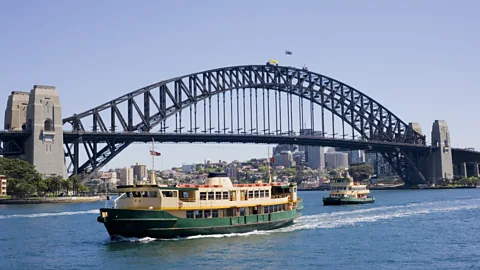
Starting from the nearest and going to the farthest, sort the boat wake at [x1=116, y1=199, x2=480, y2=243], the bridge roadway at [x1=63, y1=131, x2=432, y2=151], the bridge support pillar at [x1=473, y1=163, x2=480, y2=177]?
the boat wake at [x1=116, y1=199, x2=480, y2=243]
the bridge roadway at [x1=63, y1=131, x2=432, y2=151]
the bridge support pillar at [x1=473, y1=163, x2=480, y2=177]

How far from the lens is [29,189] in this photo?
8662 cm

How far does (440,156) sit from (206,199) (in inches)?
4474

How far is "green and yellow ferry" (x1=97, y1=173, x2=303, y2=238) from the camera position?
38844 millimetres

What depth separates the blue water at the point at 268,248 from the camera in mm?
32312

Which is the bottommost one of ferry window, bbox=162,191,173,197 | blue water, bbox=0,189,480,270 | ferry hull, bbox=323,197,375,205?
blue water, bbox=0,189,480,270

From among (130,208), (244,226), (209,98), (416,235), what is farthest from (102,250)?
(209,98)

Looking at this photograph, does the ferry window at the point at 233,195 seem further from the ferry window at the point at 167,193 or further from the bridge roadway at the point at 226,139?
the bridge roadway at the point at 226,139

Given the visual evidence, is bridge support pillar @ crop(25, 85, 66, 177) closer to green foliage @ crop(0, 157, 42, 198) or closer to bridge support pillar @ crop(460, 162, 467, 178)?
green foliage @ crop(0, 157, 42, 198)

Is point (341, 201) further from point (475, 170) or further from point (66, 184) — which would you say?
point (475, 170)

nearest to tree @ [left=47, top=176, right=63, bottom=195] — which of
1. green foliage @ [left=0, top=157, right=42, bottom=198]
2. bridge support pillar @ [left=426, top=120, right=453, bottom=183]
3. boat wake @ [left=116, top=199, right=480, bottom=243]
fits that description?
green foliage @ [left=0, top=157, right=42, bottom=198]

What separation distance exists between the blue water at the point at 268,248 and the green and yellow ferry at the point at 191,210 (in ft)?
2.38

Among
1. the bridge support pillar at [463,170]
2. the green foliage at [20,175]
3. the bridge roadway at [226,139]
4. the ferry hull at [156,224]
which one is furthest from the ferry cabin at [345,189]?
the bridge support pillar at [463,170]

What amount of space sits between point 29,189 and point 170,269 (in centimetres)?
6073

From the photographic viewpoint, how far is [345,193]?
81062 millimetres
